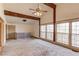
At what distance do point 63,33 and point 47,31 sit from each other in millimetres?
823

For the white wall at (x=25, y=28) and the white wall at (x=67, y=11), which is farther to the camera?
the white wall at (x=25, y=28)

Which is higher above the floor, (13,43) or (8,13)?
(8,13)

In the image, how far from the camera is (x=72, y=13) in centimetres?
373

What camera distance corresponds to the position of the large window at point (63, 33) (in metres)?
4.02

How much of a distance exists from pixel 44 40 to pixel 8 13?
1959 millimetres

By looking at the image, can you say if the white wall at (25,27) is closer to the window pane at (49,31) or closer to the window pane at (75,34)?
the window pane at (49,31)

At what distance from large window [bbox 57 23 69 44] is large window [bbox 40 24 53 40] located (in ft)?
1.33

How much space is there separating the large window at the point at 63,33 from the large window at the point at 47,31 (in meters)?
0.41

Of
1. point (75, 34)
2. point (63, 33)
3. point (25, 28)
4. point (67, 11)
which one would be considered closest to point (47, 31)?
point (63, 33)

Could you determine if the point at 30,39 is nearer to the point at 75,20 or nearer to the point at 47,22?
the point at 47,22

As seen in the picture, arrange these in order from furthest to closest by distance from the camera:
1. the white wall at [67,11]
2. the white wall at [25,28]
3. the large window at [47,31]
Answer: the large window at [47,31] → the white wall at [25,28] → the white wall at [67,11]

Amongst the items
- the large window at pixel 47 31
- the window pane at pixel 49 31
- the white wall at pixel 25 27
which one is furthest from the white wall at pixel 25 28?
the window pane at pixel 49 31

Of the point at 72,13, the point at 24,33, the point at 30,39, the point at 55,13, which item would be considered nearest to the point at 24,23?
the point at 24,33

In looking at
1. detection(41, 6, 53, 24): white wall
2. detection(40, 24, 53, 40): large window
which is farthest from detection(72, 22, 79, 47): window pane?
detection(41, 6, 53, 24): white wall
